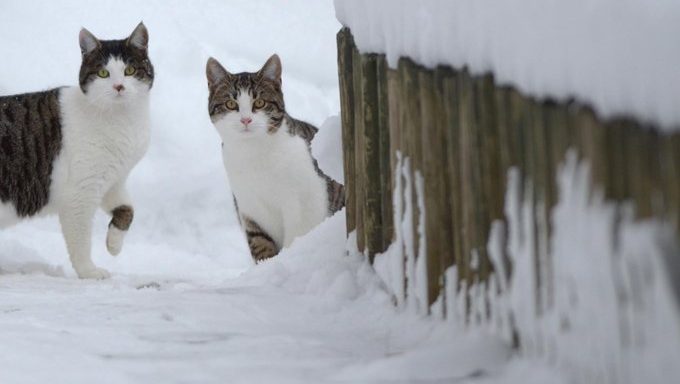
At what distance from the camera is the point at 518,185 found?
6.32 ft

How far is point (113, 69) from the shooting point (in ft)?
17.7

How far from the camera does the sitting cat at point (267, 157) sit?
16.1ft

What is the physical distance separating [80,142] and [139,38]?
2.18 feet

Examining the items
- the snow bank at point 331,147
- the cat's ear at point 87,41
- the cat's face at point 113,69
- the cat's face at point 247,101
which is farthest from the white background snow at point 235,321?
the cat's ear at point 87,41

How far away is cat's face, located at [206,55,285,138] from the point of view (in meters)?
4.87

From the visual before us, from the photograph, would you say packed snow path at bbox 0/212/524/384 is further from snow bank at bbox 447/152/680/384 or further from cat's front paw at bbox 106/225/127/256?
cat's front paw at bbox 106/225/127/256

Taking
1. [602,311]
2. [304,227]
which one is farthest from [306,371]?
[304,227]

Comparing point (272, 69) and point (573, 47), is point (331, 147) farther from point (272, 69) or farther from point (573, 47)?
point (573, 47)

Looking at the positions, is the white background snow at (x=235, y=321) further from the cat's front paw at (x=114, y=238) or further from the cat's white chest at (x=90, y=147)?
the cat's white chest at (x=90, y=147)

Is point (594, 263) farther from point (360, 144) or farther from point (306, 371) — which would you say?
point (360, 144)

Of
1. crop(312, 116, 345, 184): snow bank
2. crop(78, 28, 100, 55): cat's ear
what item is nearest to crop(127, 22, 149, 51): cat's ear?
crop(78, 28, 100, 55): cat's ear

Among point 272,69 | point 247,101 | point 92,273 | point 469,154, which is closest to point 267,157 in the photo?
point 247,101

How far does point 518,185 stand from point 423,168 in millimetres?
534

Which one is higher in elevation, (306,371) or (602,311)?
(602,311)
